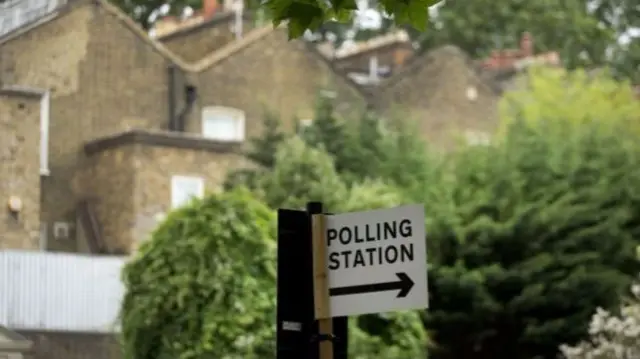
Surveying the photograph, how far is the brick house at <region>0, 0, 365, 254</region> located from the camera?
33.7 meters

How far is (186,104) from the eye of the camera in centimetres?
3688

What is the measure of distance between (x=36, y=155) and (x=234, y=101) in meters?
6.50

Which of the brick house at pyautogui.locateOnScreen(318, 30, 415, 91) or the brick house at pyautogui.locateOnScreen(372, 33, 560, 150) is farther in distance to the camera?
the brick house at pyautogui.locateOnScreen(318, 30, 415, 91)

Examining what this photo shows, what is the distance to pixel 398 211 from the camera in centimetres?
677

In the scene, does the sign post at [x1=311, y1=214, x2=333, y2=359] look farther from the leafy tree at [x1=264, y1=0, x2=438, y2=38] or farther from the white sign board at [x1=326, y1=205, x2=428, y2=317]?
the leafy tree at [x1=264, y1=0, x2=438, y2=38]

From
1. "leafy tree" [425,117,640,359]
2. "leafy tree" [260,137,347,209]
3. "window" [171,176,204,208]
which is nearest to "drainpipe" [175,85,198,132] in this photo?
"window" [171,176,204,208]

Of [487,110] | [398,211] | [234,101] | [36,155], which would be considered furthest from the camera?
[487,110]

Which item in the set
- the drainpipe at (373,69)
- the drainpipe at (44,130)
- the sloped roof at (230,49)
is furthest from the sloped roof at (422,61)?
the drainpipe at (44,130)

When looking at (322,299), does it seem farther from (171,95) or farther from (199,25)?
(199,25)

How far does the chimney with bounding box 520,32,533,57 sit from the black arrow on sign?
4168 centimetres

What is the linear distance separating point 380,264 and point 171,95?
30113 mm

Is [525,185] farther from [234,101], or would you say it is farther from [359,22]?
[359,22]

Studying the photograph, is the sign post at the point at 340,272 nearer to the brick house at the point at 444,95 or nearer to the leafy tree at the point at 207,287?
the leafy tree at the point at 207,287

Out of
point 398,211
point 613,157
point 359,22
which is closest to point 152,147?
point 613,157
